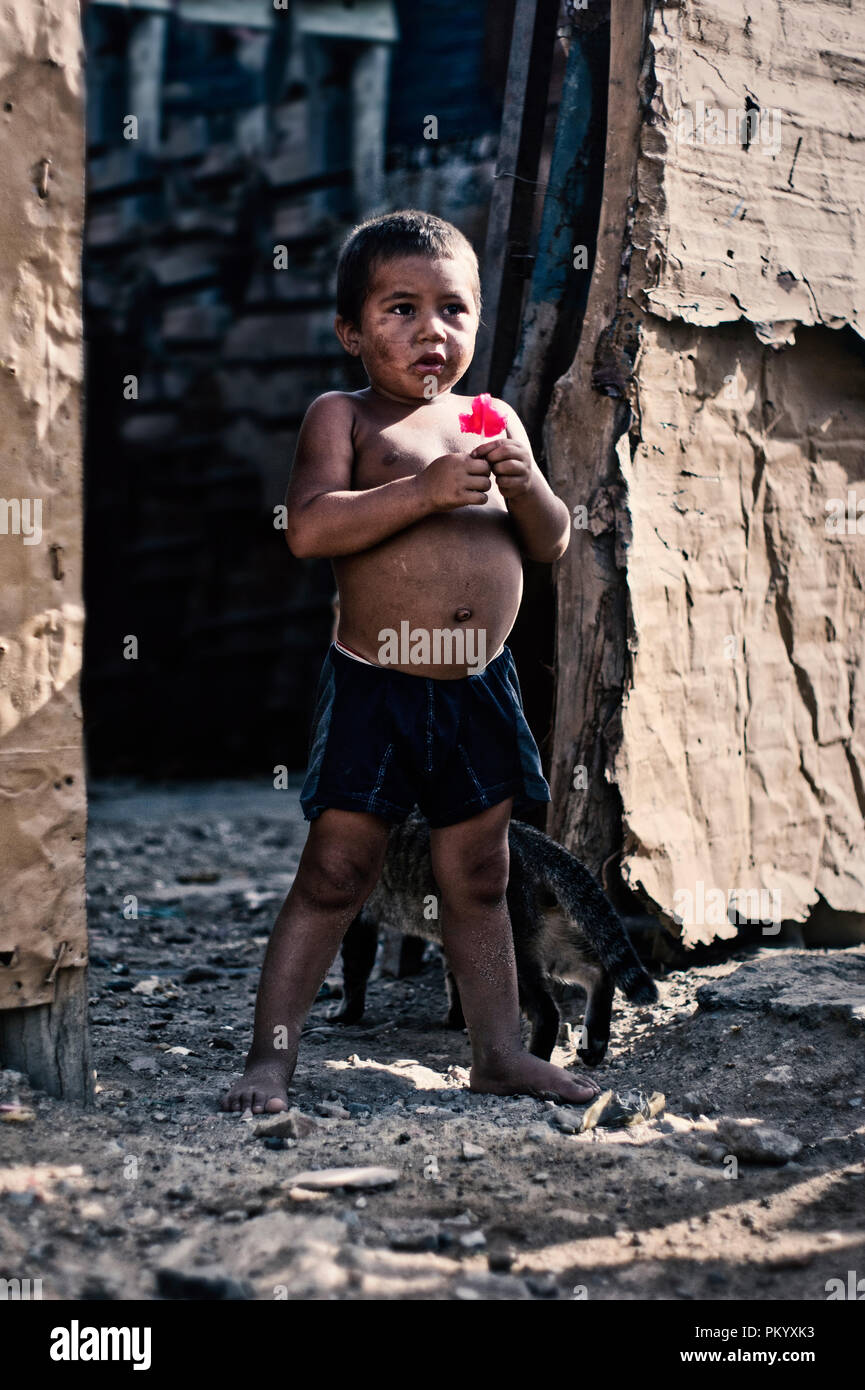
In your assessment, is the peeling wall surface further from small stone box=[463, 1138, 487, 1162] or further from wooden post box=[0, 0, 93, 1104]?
small stone box=[463, 1138, 487, 1162]

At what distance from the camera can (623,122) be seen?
3.74 meters

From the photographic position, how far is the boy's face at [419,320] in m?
2.79

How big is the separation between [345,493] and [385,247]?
0.57 metres

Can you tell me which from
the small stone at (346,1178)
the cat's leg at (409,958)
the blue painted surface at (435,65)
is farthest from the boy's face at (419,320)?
the blue painted surface at (435,65)

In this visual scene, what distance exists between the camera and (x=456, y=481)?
2.63 m

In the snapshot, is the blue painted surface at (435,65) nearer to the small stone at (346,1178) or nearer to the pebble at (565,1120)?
the pebble at (565,1120)

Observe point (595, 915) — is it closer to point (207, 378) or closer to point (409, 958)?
point (409, 958)

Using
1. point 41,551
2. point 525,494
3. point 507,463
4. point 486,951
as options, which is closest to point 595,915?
point 486,951

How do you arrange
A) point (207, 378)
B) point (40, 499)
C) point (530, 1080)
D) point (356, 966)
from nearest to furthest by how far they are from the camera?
point (40, 499) < point (530, 1080) < point (356, 966) < point (207, 378)

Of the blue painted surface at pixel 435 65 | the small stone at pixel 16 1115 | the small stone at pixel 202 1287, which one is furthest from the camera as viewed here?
the blue painted surface at pixel 435 65

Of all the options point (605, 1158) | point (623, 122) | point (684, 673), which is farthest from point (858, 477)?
point (605, 1158)

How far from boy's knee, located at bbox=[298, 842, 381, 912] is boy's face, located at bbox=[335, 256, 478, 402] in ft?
3.51
